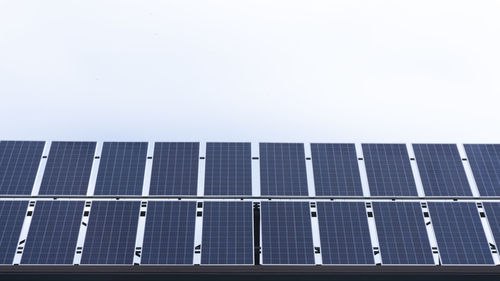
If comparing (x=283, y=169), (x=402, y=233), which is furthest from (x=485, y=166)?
(x=283, y=169)

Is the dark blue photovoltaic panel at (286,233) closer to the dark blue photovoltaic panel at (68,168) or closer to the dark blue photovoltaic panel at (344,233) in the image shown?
the dark blue photovoltaic panel at (344,233)

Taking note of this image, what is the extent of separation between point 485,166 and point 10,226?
16.9 meters

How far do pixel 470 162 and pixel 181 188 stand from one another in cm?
1080

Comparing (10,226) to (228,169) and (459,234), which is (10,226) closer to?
(228,169)

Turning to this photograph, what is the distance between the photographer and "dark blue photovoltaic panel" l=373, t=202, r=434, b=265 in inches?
696

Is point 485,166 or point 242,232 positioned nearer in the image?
point 242,232

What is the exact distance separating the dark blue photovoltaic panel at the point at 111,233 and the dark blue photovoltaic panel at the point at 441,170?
34.0ft

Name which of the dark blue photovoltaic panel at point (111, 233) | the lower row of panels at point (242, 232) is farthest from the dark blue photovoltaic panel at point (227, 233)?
the dark blue photovoltaic panel at point (111, 233)

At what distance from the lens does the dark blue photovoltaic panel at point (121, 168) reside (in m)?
19.5

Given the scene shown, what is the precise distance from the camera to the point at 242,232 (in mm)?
18281

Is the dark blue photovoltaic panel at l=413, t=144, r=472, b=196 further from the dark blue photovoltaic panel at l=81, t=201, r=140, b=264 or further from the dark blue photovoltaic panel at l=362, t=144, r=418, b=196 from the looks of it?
the dark blue photovoltaic panel at l=81, t=201, r=140, b=264

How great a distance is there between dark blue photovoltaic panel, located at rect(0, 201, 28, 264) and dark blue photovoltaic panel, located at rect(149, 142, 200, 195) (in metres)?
4.38
